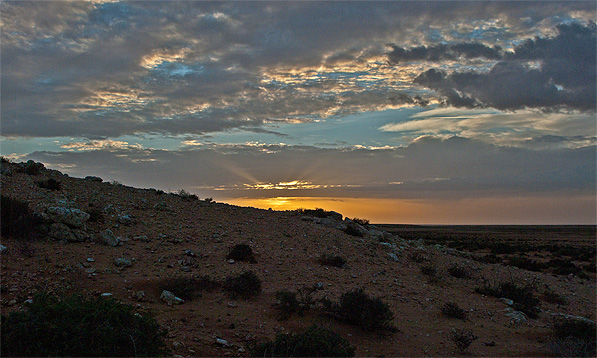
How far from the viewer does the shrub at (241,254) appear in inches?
445

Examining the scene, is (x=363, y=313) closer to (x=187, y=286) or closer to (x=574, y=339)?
(x=187, y=286)

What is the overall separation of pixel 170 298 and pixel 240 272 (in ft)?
8.25

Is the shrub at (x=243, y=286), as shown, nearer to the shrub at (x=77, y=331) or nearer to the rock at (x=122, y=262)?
the rock at (x=122, y=262)

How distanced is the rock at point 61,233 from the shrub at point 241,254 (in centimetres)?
461

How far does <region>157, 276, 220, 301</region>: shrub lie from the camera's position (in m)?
8.27

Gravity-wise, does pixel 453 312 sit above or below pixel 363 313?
below

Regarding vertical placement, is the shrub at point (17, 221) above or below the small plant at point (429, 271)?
above

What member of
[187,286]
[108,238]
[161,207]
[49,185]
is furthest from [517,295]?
[49,185]

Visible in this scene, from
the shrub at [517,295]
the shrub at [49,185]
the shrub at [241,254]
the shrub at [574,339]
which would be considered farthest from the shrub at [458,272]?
the shrub at [49,185]

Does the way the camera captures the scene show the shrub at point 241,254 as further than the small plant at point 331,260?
No

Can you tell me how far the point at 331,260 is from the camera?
1265 cm

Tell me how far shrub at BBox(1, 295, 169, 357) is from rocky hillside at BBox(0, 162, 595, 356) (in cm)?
48

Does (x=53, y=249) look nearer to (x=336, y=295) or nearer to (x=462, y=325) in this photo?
(x=336, y=295)

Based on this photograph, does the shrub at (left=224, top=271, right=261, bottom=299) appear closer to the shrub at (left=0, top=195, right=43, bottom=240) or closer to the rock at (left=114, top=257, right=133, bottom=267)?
the rock at (left=114, top=257, right=133, bottom=267)
